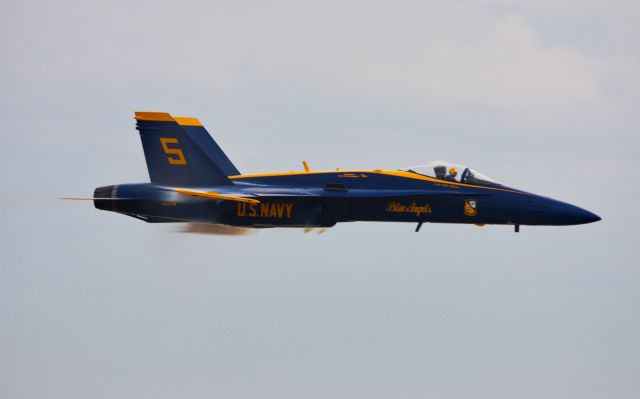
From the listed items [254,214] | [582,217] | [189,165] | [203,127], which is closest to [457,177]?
[582,217]

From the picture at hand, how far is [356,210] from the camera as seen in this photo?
107 feet

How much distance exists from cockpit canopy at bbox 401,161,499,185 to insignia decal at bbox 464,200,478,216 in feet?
2.23

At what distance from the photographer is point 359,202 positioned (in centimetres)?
3259

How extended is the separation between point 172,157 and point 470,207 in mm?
9543

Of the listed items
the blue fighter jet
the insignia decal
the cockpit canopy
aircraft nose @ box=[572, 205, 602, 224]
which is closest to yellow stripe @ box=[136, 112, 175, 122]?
the blue fighter jet

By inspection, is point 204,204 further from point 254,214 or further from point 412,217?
point 412,217

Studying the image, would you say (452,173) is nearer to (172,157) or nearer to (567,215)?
(567,215)

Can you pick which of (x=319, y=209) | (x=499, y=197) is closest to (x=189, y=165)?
(x=319, y=209)

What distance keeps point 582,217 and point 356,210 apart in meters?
7.03

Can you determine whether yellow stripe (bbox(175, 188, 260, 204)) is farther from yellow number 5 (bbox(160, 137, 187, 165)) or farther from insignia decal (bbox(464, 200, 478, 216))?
insignia decal (bbox(464, 200, 478, 216))

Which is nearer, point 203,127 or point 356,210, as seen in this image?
point 356,210

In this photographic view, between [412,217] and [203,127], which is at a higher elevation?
[203,127]

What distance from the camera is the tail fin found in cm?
3353

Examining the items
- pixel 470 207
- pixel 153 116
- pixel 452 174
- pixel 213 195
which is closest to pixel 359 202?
pixel 452 174
